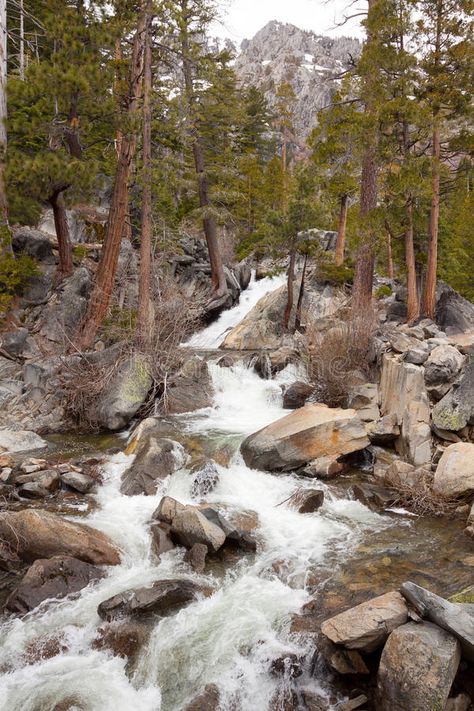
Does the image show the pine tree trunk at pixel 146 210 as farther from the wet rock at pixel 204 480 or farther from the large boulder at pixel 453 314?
the large boulder at pixel 453 314

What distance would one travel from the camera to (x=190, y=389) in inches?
531

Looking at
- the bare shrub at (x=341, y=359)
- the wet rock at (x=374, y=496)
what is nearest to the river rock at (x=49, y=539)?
the wet rock at (x=374, y=496)

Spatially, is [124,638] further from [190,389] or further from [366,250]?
[366,250]

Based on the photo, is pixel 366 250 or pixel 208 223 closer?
pixel 366 250

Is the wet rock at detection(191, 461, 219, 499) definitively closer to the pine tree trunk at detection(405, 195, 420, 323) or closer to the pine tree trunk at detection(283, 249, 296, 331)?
the pine tree trunk at detection(405, 195, 420, 323)

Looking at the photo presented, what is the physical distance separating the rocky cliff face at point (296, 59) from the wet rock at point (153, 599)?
83404mm

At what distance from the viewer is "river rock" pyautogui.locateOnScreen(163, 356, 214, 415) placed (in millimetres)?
12719

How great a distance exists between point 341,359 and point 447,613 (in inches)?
325

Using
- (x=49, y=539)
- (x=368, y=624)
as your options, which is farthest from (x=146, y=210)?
(x=368, y=624)

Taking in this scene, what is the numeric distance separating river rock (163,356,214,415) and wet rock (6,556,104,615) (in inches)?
245

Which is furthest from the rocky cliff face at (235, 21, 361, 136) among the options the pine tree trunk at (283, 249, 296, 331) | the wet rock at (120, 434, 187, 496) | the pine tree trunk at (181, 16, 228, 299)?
the wet rock at (120, 434, 187, 496)

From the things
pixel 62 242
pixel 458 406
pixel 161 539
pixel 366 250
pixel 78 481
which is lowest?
pixel 161 539

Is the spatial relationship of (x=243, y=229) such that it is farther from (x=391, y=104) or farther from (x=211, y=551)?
(x=211, y=551)

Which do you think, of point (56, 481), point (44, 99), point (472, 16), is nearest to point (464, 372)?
point (56, 481)
